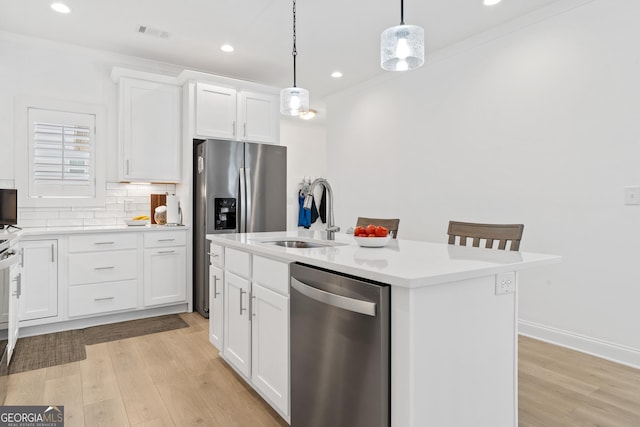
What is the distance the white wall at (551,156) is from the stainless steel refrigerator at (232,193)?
148 cm

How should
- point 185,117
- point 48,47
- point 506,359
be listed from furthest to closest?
point 185,117 < point 48,47 < point 506,359

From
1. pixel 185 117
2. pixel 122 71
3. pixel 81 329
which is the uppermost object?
pixel 122 71

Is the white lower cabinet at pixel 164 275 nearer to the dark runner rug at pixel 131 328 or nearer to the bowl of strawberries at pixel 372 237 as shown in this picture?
the dark runner rug at pixel 131 328

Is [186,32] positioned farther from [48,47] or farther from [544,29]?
[544,29]

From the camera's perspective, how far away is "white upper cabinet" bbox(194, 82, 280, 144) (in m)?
3.95

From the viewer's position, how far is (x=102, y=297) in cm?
347

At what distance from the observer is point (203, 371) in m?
2.51

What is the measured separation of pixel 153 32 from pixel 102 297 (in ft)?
8.13

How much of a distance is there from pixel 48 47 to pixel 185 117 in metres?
1.39

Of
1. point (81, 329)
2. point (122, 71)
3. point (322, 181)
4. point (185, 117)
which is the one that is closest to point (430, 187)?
point (322, 181)

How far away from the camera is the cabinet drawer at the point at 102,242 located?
3338 millimetres

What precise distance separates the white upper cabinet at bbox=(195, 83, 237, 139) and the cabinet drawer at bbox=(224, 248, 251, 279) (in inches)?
77.1

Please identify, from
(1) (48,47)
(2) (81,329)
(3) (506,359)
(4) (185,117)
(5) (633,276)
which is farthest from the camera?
(4) (185,117)

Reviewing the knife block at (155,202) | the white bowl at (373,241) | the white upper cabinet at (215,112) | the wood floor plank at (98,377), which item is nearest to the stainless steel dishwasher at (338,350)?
the white bowl at (373,241)
